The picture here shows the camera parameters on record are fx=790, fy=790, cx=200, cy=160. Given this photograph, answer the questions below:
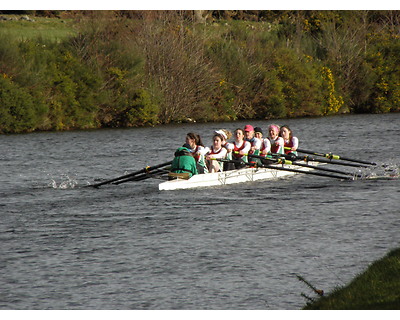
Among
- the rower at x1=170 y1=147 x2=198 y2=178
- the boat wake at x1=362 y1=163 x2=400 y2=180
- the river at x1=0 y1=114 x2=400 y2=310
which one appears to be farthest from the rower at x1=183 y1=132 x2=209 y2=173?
the boat wake at x1=362 y1=163 x2=400 y2=180

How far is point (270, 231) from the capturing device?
1583cm

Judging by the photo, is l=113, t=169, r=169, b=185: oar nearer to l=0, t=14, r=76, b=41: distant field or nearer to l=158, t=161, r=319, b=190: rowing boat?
l=158, t=161, r=319, b=190: rowing boat

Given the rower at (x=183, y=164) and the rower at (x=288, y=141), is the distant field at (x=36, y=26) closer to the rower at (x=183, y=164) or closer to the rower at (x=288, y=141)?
the rower at (x=288, y=141)

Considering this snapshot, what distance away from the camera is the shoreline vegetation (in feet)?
133

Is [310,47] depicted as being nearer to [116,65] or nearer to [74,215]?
[116,65]

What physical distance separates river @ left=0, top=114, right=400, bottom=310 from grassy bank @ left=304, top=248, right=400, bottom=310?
3.06 feet

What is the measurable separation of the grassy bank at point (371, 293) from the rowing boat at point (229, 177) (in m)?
8.67

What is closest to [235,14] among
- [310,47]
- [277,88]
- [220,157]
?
[310,47]

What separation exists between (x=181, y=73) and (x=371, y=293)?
117 feet

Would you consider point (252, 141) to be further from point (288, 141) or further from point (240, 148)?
point (288, 141)

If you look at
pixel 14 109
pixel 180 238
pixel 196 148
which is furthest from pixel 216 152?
pixel 14 109

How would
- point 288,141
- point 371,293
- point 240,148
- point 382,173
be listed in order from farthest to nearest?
1. point 382,173
2. point 288,141
3. point 240,148
4. point 371,293

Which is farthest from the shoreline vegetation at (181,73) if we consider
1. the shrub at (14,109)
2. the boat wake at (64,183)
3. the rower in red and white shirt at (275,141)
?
the rower in red and white shirt at (275,141)

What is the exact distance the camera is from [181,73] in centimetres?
4459
